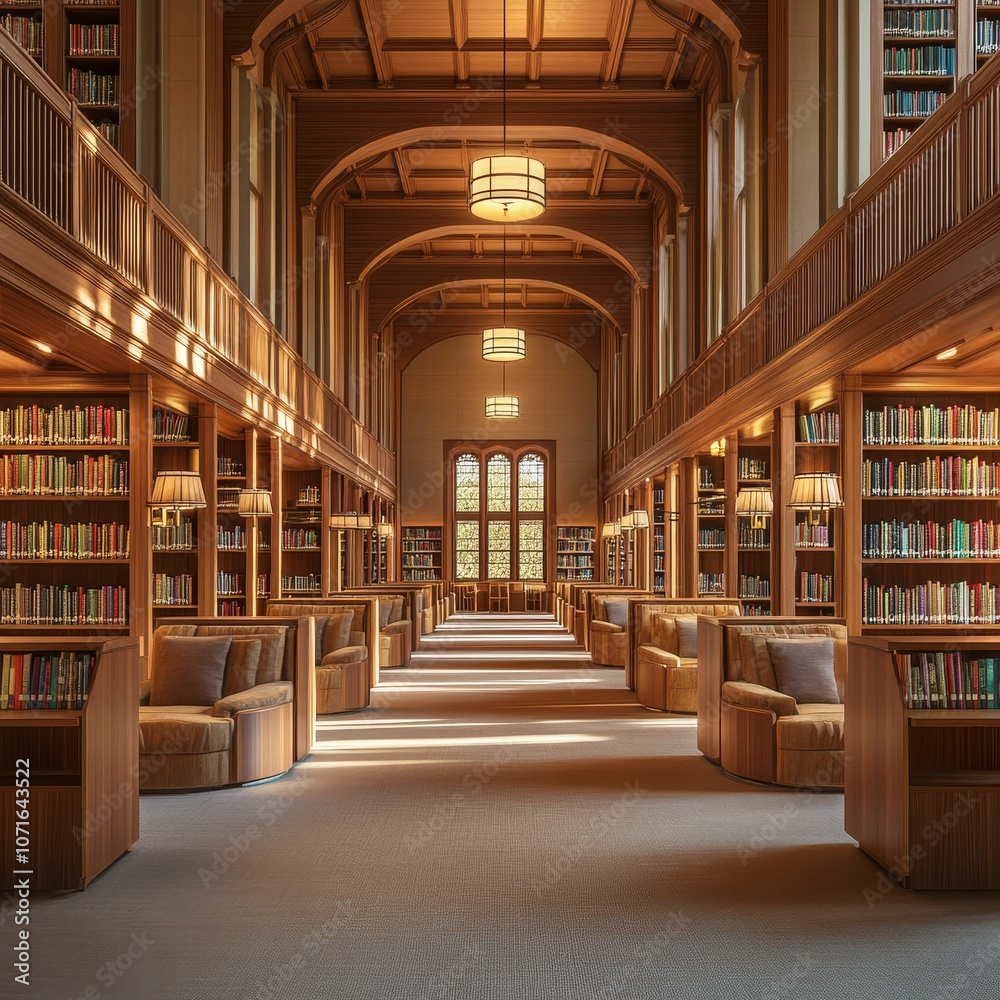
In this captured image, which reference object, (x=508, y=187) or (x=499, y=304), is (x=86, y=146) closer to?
(x=508, y=187)

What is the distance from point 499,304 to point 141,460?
19.3 metres

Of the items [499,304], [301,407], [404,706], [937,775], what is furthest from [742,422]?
[499,304]

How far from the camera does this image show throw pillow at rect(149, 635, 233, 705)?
7.08 m

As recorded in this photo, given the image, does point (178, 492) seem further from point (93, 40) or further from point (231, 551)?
point (93, 40)

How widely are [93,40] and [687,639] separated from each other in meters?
7.05

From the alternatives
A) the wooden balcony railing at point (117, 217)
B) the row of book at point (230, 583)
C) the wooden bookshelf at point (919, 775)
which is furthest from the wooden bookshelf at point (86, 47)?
the wooden bookshelf at point (919, 775)

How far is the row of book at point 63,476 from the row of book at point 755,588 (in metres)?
6.80

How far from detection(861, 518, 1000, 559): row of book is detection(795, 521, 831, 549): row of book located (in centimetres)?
144

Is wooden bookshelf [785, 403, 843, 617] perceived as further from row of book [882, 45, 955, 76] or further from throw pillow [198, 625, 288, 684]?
throw pillow [198, 625, 288, 684]

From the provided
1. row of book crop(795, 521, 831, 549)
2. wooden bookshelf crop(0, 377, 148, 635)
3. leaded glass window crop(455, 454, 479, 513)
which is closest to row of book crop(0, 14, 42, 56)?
wooden bookshelf crop(0, 377, 148, 635)

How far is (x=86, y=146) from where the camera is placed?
21.5ft

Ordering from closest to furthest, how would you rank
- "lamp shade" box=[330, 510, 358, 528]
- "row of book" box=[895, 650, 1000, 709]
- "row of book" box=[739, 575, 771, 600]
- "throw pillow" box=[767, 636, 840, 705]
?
1. "row of book" box=[895, 650, 1000, 709]
2. "throw pillow" box=[767, 636, 840, 705]
3. "row of book" box=[739, 575, 771, 600]
4. "lamp shade" box=[330, 510, 358, 528]

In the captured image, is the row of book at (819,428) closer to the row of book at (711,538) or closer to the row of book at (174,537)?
the row of book at (711,538)

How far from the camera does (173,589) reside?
A: 389 inches
